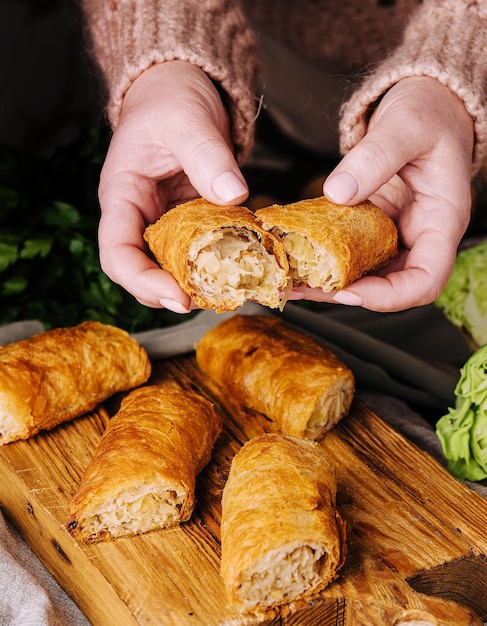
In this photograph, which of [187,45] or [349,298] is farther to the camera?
[187,45]

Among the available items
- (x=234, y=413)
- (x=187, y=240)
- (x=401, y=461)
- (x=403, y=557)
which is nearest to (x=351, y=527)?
(x=403, y=557)

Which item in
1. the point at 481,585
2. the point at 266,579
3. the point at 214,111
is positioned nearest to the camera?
the point at 266,579

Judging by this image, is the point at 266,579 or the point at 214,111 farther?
the point at 214,111

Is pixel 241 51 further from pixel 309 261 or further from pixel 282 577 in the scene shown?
pixel 282 577

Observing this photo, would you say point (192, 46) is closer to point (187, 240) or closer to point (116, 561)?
point (187, 240)

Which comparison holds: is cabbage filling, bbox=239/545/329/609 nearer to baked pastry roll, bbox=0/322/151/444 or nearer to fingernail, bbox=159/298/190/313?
fingernail, bbox=159/298/190/313

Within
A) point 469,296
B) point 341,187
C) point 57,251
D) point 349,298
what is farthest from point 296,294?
point 57,251

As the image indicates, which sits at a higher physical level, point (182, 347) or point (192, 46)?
point (192, 46)
